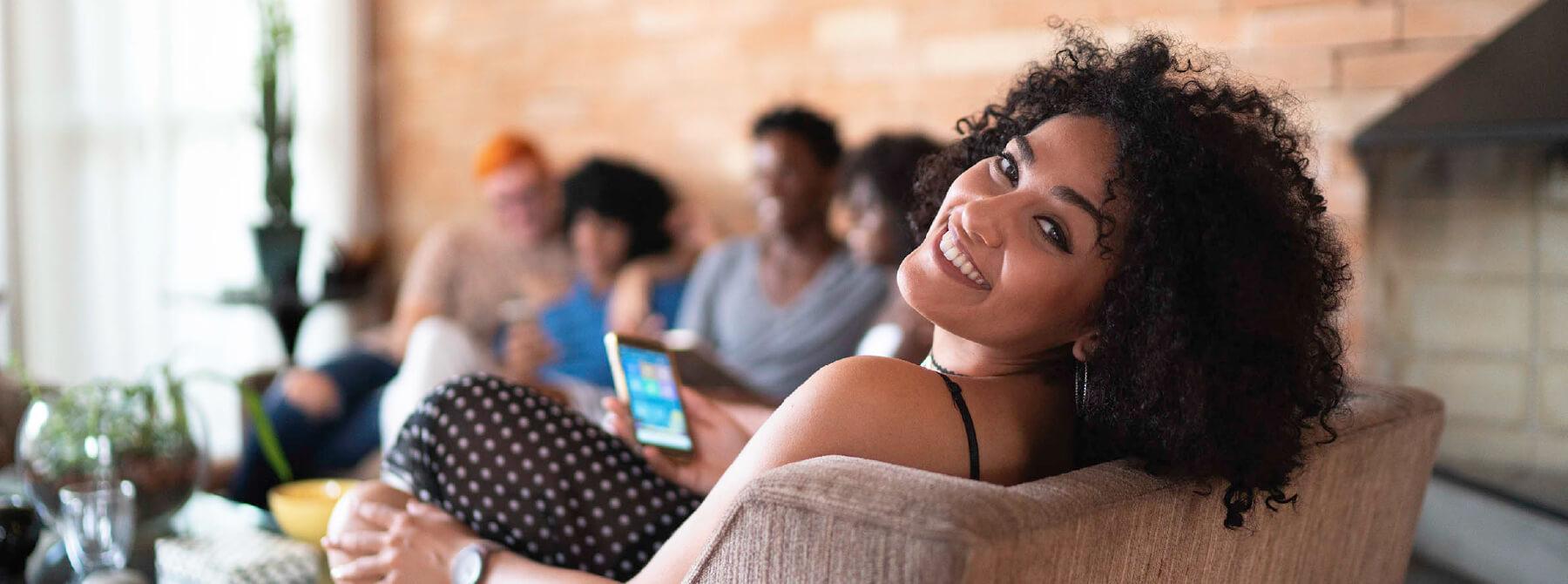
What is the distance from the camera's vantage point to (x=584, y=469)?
4.33ft

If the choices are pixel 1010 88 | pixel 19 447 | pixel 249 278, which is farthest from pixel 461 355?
pixel 249 278

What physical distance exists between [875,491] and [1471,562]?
133cm

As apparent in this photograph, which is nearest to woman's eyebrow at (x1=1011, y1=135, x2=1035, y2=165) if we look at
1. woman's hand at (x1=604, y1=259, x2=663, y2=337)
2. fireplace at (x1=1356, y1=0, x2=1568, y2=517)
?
fireplace at (x1=1356, y1=0, x2=1568, y2=517)

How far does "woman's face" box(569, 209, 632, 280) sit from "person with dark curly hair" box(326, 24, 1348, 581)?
2227mm

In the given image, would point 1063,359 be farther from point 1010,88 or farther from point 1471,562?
point 1471,562

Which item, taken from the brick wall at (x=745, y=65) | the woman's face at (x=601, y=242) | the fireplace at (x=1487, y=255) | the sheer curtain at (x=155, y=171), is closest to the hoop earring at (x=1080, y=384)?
the fireplace at (x=1487, y=255)

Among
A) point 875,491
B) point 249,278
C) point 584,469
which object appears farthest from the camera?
point 249,278

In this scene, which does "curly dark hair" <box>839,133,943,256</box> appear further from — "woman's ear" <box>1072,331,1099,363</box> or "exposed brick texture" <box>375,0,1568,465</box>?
"woman's ear" <box>1072,331,1099,363</box>

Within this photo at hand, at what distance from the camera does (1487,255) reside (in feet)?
6.44

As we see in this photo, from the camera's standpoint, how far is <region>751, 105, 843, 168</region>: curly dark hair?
3010 millimetres

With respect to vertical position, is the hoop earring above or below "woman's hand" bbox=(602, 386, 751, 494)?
above

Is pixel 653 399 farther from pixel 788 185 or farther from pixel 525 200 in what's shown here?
pixel 525 200

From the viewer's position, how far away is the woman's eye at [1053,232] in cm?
109

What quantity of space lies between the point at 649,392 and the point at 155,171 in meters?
3.15
